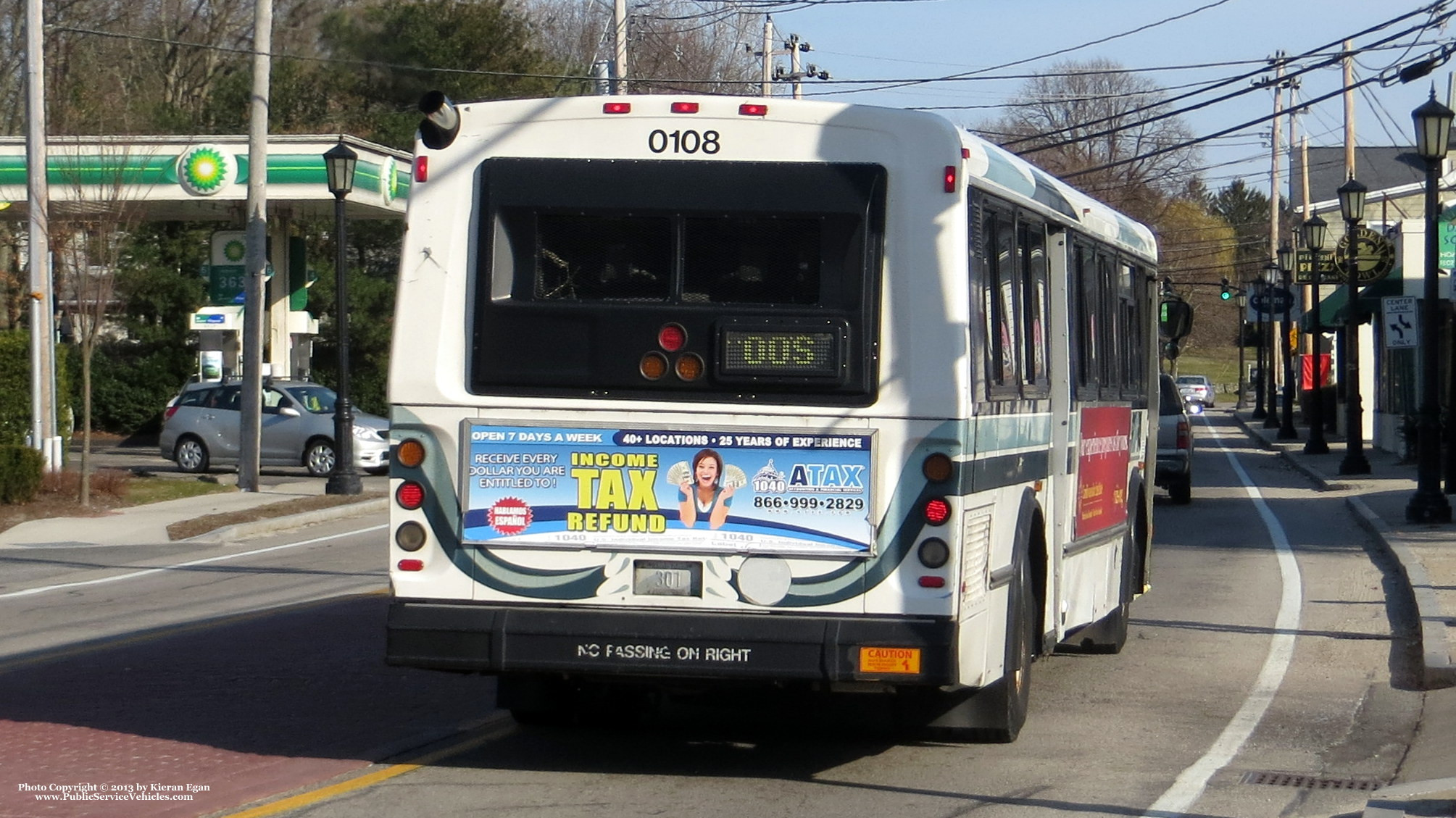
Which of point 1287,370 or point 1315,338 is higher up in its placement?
point 1315,338

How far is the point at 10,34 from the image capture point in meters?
45.9

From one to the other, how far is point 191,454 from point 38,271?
4704 millimetres

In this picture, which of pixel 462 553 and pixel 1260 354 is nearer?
pixel 462 553

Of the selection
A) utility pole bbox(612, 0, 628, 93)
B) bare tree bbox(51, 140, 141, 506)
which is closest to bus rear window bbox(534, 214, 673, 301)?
bare tree bbox(51, 140, 141, 506)

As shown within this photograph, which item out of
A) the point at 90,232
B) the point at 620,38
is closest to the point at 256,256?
the point at 90,232

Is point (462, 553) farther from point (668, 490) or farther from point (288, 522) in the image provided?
point (288, 522)

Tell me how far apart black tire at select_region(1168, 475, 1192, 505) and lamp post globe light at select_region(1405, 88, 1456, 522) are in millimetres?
3610

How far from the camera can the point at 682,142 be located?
762cm

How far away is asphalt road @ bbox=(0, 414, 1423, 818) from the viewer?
7.47 metres

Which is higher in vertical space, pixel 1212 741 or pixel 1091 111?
pixel 1091 111

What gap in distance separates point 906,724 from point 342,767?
266cm

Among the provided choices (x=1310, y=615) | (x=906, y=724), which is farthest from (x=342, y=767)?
(x=1310, y=615)

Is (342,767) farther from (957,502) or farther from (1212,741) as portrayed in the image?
(1212,741)

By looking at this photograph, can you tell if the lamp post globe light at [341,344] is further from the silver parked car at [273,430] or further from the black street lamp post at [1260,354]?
the black street lamp post at [1260,354]
